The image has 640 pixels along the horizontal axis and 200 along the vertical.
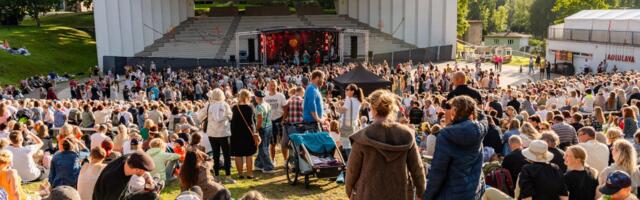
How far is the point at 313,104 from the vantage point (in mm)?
9039

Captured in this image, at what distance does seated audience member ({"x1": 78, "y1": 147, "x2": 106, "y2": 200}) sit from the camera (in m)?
6.33

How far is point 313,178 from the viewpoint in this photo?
902cm

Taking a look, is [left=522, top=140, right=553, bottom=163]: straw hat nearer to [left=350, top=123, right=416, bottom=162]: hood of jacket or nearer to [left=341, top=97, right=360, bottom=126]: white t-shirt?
[left=350, top=123, right=416, bottom=162]: hood of jacket

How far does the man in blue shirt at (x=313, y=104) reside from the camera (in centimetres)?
886

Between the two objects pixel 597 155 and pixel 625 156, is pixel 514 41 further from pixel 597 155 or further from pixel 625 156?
pixel 625 156

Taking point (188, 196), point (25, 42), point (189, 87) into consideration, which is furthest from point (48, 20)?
point (188, 196)

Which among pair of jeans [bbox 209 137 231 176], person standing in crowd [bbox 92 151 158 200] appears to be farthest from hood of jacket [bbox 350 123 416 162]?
pair of jeans [bbox 209 137 231 176]

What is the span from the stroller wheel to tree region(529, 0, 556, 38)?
83595mm

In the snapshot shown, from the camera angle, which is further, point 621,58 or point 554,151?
point 621,58

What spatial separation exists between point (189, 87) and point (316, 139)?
56.1 feet

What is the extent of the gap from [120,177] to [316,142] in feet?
12.1

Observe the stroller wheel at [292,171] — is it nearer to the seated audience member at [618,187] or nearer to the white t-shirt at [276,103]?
the white t-shirt at [276,103]

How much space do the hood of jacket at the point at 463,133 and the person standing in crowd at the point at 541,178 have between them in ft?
3.79

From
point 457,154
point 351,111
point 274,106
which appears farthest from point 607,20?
point 457,154
